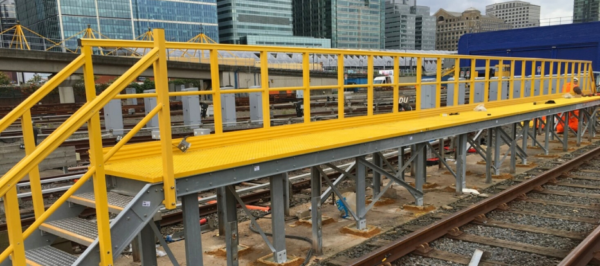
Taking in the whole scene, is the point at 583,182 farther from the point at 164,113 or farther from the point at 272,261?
the point at 164,113

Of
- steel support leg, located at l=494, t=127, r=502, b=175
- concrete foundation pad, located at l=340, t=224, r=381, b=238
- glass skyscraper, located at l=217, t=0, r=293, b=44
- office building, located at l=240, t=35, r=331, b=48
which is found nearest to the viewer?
concrete foundation pad, located at l=340, t=224, r=381, b=238

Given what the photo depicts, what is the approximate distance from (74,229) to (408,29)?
17328 cm

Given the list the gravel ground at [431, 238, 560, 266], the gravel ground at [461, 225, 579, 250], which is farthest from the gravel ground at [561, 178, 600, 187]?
the gravel ground at [431, 238, 560, 266]

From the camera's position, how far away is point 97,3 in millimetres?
81500

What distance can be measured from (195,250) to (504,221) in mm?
5117

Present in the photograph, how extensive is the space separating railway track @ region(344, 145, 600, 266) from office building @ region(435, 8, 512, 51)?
168m

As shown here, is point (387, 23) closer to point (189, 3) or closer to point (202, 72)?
point (189, 3)

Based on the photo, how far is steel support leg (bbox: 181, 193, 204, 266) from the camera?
14.3 feet

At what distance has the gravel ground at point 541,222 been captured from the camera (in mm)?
6758

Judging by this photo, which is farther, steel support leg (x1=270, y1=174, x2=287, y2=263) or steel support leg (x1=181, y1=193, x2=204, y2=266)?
steel support leg (x1=270, y1=174, x2=287, y2=263)

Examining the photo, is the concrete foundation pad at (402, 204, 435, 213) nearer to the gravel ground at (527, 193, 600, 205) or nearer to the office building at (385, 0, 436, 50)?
the gravel ground at (527, 193, 600, 205)

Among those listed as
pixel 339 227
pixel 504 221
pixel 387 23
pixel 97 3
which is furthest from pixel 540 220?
pixel 387 23

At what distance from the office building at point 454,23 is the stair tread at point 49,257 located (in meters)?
174

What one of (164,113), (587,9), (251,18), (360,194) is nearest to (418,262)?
(360,194)
